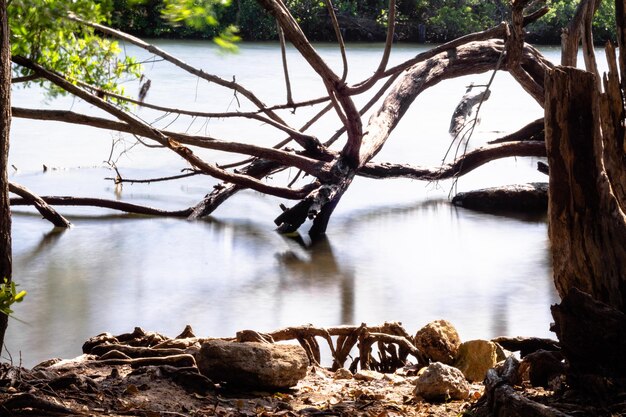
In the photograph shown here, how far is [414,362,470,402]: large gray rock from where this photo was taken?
141 inches

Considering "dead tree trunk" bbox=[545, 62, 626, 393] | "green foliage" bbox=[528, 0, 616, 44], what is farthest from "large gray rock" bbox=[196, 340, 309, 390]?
"green foliage" bbox=[528, 0, 616, 44]

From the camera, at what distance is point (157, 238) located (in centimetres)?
841

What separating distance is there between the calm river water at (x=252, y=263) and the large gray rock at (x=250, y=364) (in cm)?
93

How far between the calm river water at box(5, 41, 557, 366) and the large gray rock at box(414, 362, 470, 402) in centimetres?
145

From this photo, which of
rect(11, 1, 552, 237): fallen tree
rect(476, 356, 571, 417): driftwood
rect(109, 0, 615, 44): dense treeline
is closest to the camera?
rect(476, 356, 571, 417): driftwood

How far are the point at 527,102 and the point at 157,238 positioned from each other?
13.0 metres

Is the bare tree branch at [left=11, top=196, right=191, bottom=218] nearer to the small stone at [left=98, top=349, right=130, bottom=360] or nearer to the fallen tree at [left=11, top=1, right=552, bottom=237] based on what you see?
the fallen tree at [left=11, top=1, right=552, bottom=237]

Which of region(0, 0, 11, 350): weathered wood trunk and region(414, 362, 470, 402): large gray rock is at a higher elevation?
region(0, 0, 11, 350): weathered wood trunk

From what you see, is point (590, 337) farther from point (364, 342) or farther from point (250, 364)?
point (364, 342)

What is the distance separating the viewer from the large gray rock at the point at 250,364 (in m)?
3.52

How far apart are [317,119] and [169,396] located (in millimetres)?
5086

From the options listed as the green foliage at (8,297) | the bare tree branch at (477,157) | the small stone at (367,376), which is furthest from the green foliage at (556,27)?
the green foliage at (8,297)

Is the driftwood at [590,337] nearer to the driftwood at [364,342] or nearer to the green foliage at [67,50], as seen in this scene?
the driftwood at [364,342]

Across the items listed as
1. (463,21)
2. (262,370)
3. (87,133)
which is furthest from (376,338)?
(463,21)
